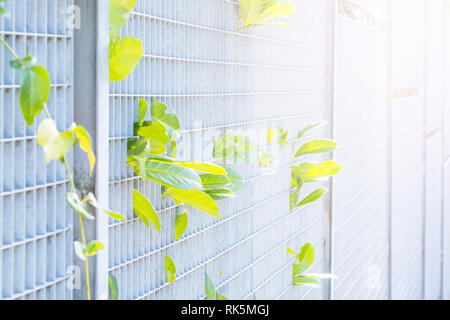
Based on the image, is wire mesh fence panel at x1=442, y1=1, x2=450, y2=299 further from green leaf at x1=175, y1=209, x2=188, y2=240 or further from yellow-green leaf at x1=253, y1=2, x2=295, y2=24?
green leaf at x1=175, y1=209, x2=188, y2=240

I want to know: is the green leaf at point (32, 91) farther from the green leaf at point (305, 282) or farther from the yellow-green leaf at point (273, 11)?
the green leaf at point (305, 282)

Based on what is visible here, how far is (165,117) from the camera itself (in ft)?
3.30

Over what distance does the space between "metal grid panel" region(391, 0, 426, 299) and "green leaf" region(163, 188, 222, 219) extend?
195cm

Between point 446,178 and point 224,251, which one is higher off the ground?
point 224,251

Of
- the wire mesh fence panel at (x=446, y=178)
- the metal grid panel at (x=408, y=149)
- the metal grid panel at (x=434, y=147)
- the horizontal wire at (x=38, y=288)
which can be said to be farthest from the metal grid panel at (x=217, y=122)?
the wire mesh fence panel at (x=446, y=178)

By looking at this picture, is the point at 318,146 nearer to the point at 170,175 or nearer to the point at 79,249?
the point at 170,175

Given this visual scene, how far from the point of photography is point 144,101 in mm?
960

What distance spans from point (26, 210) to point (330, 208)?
1.28m

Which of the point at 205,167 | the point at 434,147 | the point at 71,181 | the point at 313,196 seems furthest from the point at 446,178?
the point at 71,181

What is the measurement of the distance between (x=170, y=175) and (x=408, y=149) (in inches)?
101

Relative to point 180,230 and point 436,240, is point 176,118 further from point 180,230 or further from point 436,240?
point 436,240

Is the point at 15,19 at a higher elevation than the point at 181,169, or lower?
higher

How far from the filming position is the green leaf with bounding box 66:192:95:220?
2.54 feet

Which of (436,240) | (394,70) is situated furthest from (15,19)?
(436,240)
